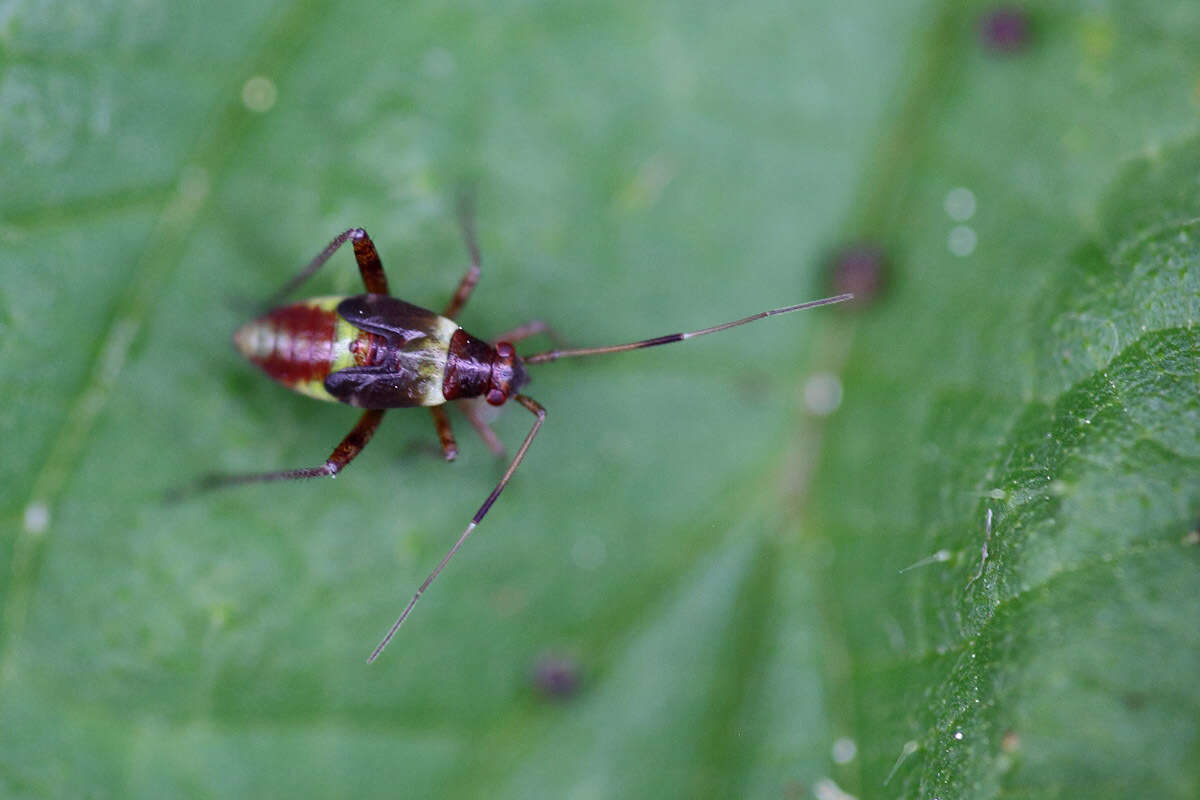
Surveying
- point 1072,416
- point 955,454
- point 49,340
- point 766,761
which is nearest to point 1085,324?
point 1072,416

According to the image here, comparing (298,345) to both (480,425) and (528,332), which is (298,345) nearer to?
(480,425)

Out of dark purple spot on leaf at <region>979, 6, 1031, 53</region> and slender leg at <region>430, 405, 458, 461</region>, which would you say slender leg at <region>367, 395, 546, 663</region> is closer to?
slender leg at <region>430, 405, 458, 461</region>

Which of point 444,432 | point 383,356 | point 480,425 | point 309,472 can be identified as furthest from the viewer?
point 480,425

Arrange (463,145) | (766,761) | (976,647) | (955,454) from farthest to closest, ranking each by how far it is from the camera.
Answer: (463,145), (766,761), (955,454), (976,647)

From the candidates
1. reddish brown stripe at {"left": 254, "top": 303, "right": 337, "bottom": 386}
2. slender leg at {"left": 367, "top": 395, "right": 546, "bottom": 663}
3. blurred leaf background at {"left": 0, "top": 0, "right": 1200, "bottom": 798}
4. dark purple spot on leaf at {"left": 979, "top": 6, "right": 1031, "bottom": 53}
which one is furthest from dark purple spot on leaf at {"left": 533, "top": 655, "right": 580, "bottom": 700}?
dark purple spot on leaf at {"left": 979, "top": 6, "right": 1031, "bottom": 53}

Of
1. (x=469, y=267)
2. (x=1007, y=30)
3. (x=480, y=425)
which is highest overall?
(x=1007, y=30)

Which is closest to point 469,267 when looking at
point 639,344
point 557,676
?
point 639,344

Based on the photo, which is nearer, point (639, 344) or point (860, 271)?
point (639, 344)

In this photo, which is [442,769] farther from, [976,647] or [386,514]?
[976,647]
